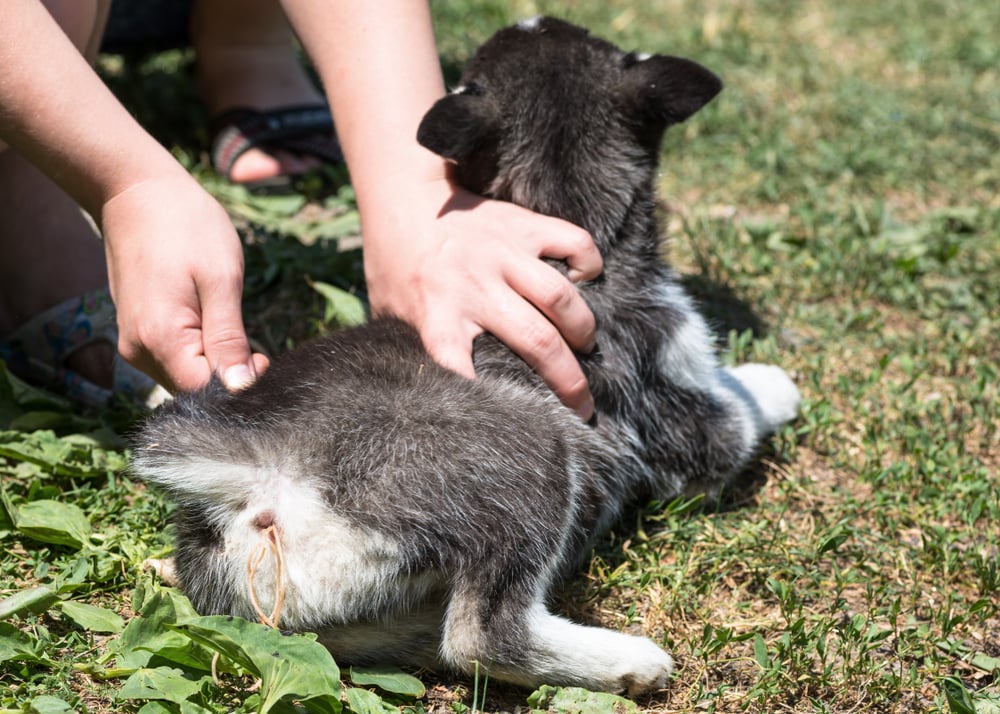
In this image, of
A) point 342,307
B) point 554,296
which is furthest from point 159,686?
point 342,307

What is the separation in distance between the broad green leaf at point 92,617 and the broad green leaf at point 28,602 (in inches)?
1.4

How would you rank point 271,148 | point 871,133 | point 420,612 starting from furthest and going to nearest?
point 871,133 → point 271,148 → point 420,612

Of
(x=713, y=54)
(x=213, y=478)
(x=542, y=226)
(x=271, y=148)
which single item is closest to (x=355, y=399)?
(x=213, y=478)

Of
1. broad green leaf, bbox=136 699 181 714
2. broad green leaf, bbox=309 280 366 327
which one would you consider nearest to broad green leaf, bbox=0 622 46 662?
broad green leaf, bbox=136 699 181 714

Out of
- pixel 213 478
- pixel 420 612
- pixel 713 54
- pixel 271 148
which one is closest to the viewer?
pixel 213 478

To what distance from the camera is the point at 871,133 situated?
4.83 m

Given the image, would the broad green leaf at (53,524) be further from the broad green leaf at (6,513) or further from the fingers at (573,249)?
the fingers at (573,249)

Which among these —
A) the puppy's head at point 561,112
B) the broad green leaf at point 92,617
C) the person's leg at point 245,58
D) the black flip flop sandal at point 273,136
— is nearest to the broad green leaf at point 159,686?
the broad green leaf at point 92,617

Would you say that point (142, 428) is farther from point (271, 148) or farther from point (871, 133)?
point (871, 133)

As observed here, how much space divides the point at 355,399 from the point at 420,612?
493 millimetres

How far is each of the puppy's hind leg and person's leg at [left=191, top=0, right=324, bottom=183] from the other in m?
2.87

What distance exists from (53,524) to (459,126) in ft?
4.58

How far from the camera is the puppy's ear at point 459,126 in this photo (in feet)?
8.57

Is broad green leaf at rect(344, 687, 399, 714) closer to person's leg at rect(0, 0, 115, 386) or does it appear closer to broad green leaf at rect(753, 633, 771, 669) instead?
broad green leaf at rect(753, 633, 771, 669)
